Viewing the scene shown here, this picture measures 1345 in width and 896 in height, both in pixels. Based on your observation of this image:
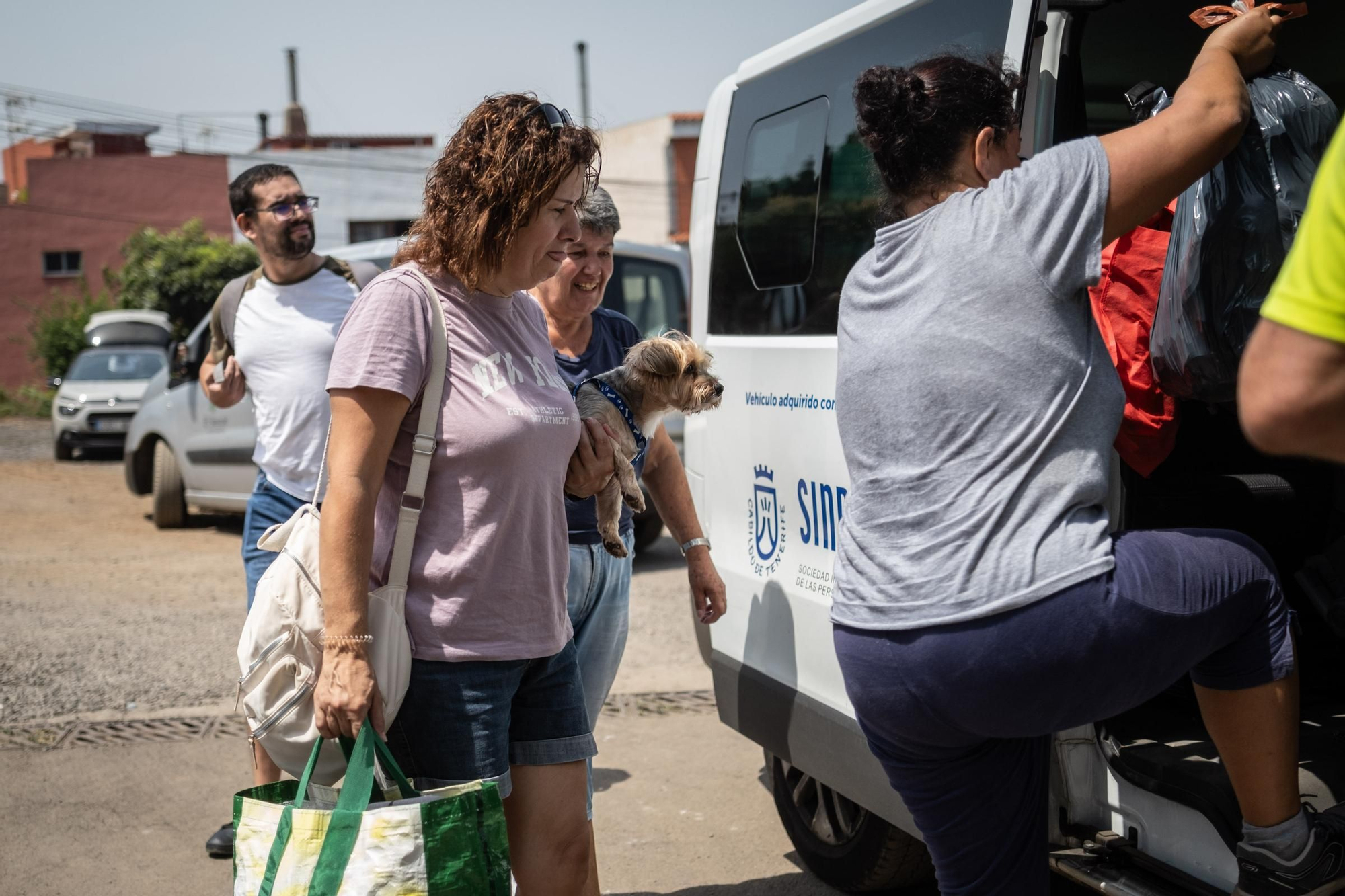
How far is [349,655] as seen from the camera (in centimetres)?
217

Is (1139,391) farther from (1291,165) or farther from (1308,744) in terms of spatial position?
(1308,744)

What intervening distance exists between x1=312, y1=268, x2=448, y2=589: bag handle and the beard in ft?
6.33

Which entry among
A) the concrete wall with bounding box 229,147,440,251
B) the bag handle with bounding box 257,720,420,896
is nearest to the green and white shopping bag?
the bag handle with bounding box 257,720,420,896

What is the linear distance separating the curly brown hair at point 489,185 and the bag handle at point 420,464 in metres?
0.17

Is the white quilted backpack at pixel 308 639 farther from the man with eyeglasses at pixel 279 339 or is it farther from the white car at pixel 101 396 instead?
the white car at pixel 101 396

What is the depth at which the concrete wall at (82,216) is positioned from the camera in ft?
116

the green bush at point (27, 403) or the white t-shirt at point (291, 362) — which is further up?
the white t-shirt at point (291, 362)

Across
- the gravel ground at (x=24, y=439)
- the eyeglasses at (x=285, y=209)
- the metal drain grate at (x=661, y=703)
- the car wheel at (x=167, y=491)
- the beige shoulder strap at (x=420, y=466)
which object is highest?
the eyeglasses at (x=285, y=209)

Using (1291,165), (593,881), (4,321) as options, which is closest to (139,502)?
(593,881)

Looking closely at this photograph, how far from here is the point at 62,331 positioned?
31.7 m

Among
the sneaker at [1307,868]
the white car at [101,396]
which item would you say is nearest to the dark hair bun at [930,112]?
the sneaker at [1307,868]

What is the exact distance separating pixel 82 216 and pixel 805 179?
3727cm

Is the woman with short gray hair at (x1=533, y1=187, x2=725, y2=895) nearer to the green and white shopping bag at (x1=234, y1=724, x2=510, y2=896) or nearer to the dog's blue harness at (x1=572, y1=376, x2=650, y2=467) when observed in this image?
the dog's blue harness at (x1=572, y1=376, x2=650, y2=467)

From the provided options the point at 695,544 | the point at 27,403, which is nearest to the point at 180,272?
the point at 27,403
